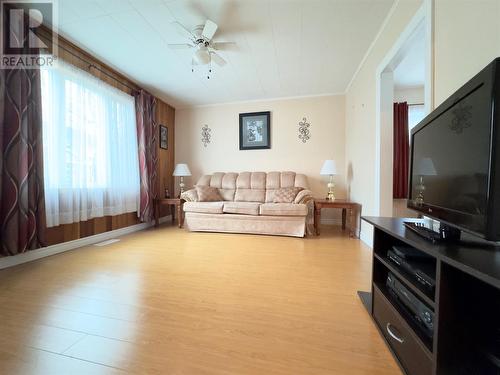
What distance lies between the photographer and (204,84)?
3381mm

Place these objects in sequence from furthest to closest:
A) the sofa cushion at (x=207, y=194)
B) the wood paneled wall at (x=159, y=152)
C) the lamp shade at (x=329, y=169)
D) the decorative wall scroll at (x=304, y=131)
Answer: the decorative wall scroll at (x=304, y=131), the sofa cushion at (x=207, y=194), the lamp shade at (x=329, y=169), the wood paneled wall at (x=159, y=152)

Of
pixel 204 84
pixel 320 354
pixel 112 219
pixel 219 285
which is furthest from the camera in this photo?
pixel 204 84

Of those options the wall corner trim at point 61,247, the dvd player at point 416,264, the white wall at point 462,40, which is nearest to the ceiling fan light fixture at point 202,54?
the white wall at point 462,40

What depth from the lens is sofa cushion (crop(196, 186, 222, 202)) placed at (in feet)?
11.7

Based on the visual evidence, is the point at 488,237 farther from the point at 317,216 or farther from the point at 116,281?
the point at 317,216

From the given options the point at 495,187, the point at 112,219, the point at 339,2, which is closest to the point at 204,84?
the point at 339,2

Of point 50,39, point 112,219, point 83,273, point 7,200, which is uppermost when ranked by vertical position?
point 50,39

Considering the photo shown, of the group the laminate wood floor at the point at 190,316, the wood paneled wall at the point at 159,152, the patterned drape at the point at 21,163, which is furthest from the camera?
the wood paneled wall at the point at 159,152

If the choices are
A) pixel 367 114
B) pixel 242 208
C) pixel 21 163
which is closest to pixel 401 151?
pixel 367 114

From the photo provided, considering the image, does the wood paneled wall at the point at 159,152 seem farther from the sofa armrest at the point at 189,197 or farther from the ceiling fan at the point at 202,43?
the ceiling fan at the point at 202,43

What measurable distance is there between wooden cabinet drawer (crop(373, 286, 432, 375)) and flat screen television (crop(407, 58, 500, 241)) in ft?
1.51

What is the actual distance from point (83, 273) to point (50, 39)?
2.47m

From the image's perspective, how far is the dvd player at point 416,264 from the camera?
75 cm
